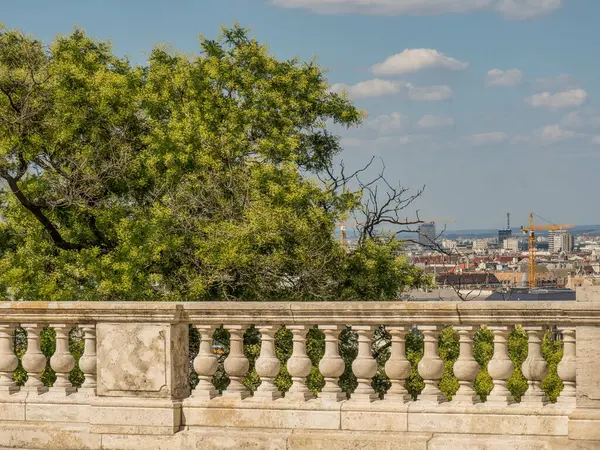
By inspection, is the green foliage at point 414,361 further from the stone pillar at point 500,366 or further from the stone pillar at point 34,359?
the stone pillar at point 500,366

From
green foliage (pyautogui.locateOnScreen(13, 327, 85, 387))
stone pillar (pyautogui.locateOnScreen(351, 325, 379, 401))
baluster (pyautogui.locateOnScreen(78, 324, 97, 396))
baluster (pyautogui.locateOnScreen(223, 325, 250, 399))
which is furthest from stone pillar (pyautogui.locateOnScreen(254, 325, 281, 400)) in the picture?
green foliage (pyautogui.locateOnScreen(13, 327, 85, 387))

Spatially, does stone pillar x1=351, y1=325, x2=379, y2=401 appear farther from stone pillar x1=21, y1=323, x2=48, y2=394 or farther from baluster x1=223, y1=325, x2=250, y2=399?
stone pillar x1=21, y1=323, x2=48, y2=394

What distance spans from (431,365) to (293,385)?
1014 millimetres

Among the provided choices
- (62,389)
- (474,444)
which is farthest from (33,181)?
(474,444)

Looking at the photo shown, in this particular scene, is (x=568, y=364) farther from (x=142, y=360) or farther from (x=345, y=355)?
(x=345, y=355)

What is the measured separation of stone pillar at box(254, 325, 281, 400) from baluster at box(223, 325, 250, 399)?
0.12m

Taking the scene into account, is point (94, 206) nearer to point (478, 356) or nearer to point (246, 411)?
point (478, 356)

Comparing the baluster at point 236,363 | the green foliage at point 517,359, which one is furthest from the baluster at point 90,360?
the green foliage at point 517,359

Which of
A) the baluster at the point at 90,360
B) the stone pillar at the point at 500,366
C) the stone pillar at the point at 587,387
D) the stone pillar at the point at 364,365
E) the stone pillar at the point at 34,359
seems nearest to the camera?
the stone pillar at the point at 587,387

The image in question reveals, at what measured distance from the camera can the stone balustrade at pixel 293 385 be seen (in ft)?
22.2

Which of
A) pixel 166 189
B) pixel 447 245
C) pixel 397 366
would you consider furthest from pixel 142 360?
pixel 447 245

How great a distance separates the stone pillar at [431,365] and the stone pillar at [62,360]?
2.63m

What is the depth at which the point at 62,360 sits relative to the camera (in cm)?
781

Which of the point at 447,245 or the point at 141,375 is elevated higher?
the point at 447,245
